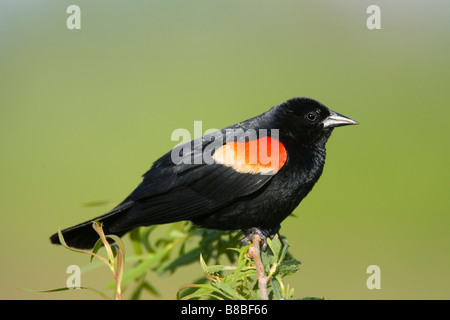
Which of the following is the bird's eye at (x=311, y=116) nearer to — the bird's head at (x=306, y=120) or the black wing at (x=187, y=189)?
the bird's head at (x=306, y=120)

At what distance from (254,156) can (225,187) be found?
209 millimetres

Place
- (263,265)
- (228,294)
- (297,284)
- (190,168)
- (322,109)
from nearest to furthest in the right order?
(228,294), (263,265), (190,168), (322,109), (297,284)

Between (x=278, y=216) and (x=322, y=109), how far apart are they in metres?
0.66

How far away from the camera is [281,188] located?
2.40 metres

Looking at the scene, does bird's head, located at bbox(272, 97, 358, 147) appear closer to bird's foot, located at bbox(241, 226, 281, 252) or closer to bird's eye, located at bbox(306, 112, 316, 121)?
bird's eye, located at bbox(306, 112, 316, 121)

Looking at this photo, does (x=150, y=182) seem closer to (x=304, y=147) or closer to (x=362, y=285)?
(x=304, y=147)

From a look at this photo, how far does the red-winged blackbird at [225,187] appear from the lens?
7.79 feet

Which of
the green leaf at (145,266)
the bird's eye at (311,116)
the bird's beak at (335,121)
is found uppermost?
the bird's eye at (311,116)

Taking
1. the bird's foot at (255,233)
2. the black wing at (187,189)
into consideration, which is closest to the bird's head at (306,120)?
the black wing at (187,189)

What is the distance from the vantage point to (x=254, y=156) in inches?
95.5

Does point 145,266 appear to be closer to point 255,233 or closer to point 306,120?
point 255,233

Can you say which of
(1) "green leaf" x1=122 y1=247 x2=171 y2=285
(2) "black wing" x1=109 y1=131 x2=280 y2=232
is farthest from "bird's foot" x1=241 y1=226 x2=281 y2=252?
(1) "green leaf" x1=122 y1=247 x2=171 y2=285

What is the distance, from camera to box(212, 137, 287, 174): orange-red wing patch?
2395mm

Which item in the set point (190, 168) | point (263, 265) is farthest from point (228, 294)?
point (190, 168)
